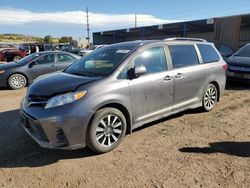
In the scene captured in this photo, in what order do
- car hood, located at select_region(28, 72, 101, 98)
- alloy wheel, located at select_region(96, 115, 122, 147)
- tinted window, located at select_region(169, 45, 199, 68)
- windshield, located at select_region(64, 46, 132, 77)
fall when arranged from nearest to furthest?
1. car hood, located at select_region(28, 72, 101, 98)
2. alloy wheel, located at select_region(96, 115, 122, 147)
3. windshield, located at select_region(64, 46, 132, 77)
4. tinted window, located at select_region(169, 45, 199, 68)

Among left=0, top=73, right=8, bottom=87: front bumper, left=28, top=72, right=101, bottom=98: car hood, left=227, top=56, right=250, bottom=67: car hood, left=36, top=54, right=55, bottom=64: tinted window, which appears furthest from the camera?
left=36, top=54, right=55, bottom=64: tinted window

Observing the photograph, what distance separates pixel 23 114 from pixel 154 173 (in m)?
2.22

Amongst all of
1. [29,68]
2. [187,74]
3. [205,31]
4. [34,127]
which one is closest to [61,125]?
[34,127]

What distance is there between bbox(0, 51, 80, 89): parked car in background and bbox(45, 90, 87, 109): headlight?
22.9 ft

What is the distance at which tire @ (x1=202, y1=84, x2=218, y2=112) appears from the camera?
247 inches

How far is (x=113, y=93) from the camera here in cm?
424

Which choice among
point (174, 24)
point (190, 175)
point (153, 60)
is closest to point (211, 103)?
point (153, 60)

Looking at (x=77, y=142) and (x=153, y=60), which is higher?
(x=153, y=60)

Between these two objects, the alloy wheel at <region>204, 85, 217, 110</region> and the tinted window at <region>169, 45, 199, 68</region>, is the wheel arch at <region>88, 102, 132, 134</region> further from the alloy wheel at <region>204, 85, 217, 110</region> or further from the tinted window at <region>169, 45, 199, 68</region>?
the alloy wheel at <region>204, 85, 217, 110</region>

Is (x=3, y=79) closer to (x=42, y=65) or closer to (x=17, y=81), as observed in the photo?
(x=17, y=81)

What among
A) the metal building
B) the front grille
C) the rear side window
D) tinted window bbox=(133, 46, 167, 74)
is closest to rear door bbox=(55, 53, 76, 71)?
the rear side window

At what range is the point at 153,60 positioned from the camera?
5.03m

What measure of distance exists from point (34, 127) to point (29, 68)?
6.98 meters

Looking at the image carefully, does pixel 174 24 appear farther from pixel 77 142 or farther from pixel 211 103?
pixel 77 142
